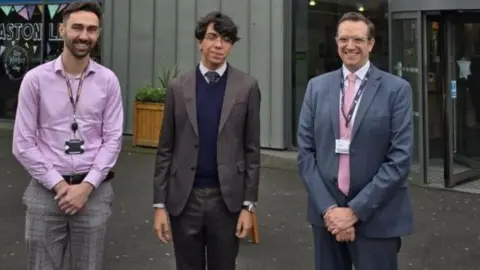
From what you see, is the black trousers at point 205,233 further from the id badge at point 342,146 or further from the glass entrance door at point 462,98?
the glass entrance door at point 462,98

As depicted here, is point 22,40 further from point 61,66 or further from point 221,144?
point 221,144

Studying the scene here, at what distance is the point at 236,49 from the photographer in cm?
1175

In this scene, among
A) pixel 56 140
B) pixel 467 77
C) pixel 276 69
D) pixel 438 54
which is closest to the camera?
pixel 56 140

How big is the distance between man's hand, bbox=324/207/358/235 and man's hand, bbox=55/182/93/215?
123 centimetres

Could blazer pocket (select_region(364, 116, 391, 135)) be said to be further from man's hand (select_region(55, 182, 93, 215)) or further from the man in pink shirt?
man's hand (select_region(55, 182, 93, 215))

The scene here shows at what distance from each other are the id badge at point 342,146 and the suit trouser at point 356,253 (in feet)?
1.39

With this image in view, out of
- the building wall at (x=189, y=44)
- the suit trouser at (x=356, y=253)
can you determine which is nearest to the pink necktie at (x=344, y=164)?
the suit trouser at (x=356, y=253)

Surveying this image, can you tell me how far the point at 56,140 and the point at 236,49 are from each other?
8.76 meters

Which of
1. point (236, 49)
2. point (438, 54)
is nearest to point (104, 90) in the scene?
point (438, 54)

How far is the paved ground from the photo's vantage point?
5410 mm

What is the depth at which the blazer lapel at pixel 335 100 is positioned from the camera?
321 cm

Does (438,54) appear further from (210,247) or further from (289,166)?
(210,247)

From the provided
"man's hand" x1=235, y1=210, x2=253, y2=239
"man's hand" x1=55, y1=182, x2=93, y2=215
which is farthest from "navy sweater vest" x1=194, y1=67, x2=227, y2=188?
"man's hand" x1=55, y1=182, x2=93, y2=215

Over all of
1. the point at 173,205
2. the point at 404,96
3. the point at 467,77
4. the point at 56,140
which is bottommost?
the point at 173,205
